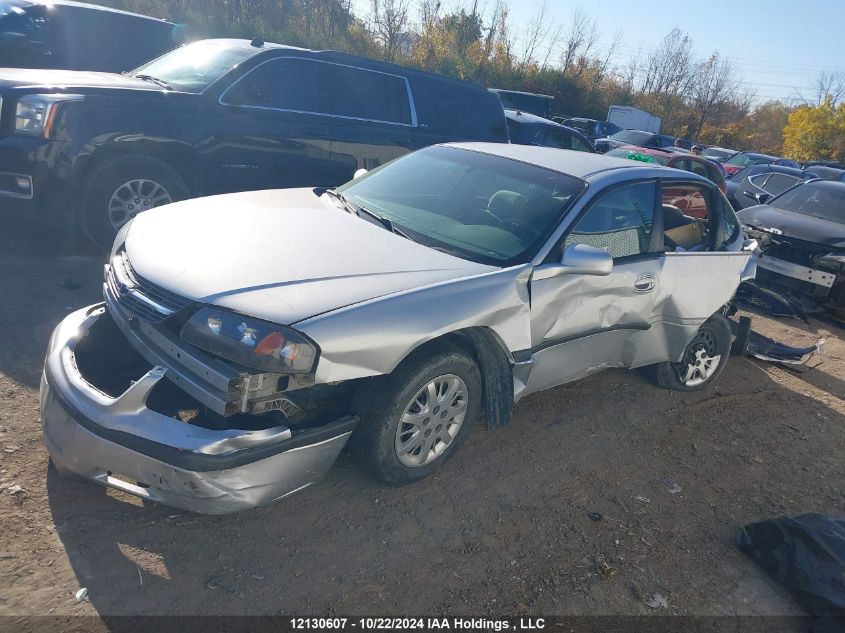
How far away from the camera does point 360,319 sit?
2641 mm

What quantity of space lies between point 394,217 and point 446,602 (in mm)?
2149

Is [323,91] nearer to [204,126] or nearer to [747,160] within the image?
[204,126]

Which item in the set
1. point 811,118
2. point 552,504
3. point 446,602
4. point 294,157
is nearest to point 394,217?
point 552,504

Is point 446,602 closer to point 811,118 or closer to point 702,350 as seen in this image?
point 702,350

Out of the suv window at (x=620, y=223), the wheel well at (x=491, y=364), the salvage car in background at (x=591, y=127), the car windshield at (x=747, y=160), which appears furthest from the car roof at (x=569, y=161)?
the car windshield at (x=747, y=160)

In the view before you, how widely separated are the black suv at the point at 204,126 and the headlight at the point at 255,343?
3321mm

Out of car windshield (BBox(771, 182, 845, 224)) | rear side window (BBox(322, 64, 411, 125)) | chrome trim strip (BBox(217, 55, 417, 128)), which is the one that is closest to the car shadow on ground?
chrome trim strip (BBox(217, 55, 417, 128))

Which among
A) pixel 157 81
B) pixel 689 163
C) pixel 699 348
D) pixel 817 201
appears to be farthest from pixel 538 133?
pixel 699 348

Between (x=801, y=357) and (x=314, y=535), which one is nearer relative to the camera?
(x=314, y=535)

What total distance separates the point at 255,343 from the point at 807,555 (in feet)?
8.62

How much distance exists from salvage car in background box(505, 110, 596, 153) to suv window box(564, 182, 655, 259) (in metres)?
6.93

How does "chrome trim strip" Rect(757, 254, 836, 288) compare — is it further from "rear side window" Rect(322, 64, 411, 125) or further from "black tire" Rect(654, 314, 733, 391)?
"rear side window" Rect(322, 64, 411, 125)

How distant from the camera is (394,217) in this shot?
3797mm

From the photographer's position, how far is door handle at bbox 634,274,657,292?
13.1 ft
